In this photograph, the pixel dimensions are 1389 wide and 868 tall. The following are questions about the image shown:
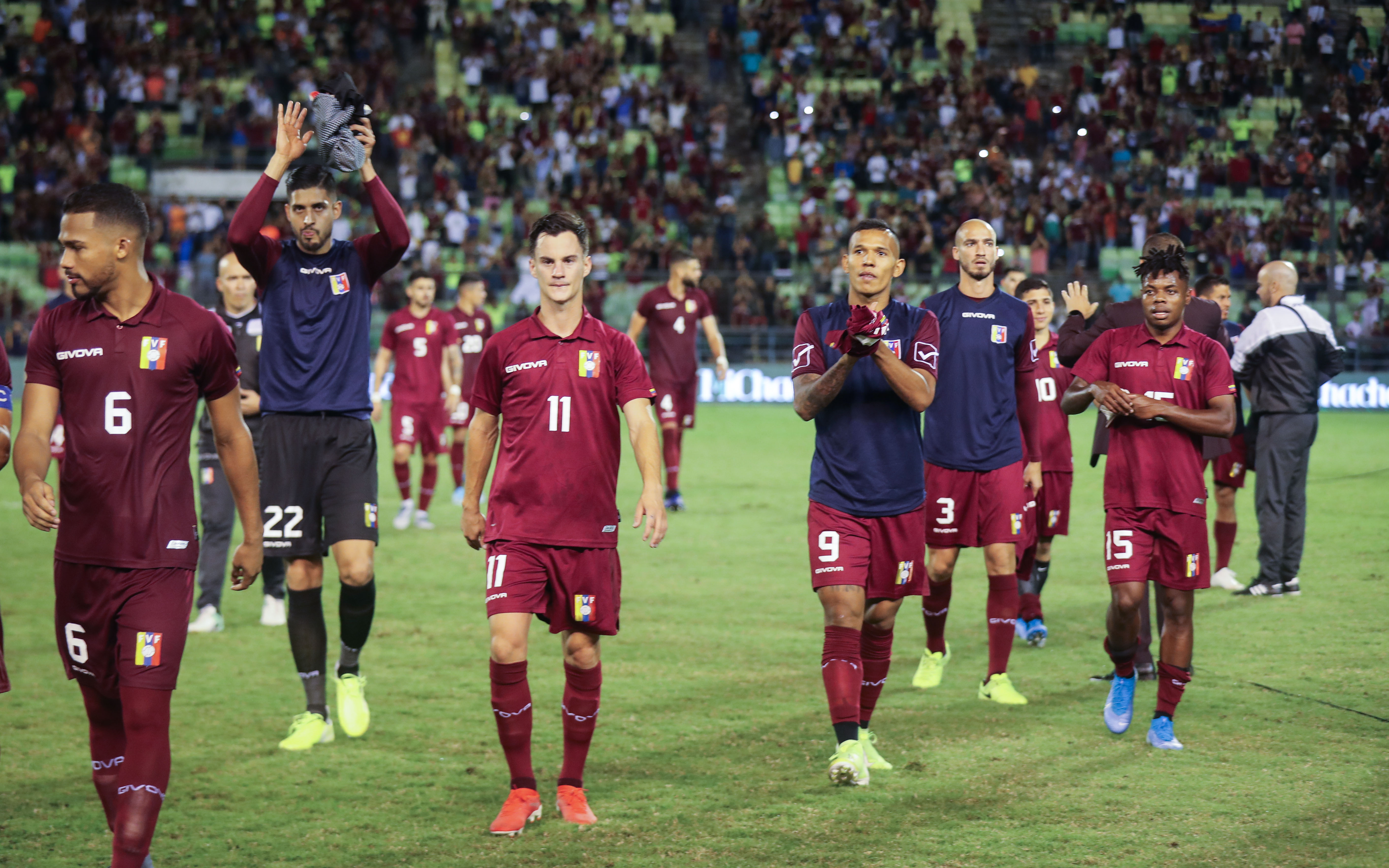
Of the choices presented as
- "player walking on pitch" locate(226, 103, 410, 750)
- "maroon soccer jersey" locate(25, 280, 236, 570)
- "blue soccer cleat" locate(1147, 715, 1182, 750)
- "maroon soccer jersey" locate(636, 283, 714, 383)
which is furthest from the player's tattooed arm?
"maroon soccer jersey" locate(636, 283, 714, 383)

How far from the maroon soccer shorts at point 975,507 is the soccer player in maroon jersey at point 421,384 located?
288 inches

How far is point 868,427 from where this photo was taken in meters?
6.19

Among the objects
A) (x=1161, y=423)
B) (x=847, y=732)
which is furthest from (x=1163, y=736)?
(x=847, y=732)

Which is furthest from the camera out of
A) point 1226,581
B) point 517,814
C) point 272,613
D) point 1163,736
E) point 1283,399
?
point 1226,581

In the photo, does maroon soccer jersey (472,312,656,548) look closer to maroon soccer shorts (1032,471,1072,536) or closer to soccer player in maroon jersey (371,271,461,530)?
maroon soccer shorts (1032,471,1072,536)

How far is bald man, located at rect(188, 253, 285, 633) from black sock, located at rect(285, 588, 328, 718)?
1829 millimetres

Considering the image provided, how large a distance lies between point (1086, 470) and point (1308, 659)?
9.27 meters

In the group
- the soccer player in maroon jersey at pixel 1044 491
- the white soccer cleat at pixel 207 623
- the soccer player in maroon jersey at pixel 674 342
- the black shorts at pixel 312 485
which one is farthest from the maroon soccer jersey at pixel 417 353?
the black shorts at pixel 312 485

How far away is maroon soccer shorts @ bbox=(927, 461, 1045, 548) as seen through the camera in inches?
299

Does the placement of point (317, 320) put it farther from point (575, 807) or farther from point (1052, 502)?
point (1052, 502)

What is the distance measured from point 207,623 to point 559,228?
5206 millimetres

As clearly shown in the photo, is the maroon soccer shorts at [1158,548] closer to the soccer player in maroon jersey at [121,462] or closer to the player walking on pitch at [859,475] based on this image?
the player walking on pitch at [859,475]

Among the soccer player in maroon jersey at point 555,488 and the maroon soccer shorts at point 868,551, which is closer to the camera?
the soccer player in maroon jersey at point 555,488

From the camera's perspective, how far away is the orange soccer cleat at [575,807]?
5684mm
